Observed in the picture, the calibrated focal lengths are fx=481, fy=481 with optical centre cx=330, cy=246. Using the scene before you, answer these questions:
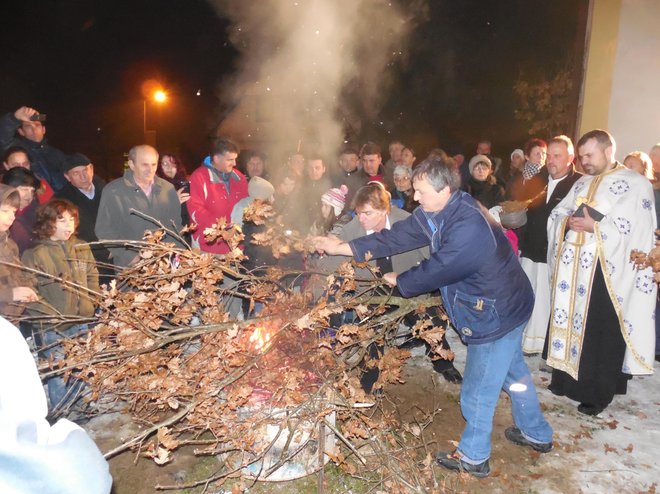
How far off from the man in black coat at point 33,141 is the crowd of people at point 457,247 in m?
0.02

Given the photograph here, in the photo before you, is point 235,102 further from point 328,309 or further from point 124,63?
point 124,63

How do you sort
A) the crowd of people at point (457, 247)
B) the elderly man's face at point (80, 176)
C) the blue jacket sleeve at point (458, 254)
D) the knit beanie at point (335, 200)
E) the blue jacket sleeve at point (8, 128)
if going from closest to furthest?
the blue jacket sleeve at point (458, 254) → the crowd of people at point (457, 247) → the elderly man's face at point (80, 176) → the knit beanie at point (335, 200) → the blue jacket sleeve at point (8, 128)

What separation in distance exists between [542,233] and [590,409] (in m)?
1.95

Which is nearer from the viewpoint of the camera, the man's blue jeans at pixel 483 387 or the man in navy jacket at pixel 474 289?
the man in navy jacket at pixel 474 289

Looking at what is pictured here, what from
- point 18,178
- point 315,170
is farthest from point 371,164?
point 18,178

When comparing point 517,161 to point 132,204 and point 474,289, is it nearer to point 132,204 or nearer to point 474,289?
point 474,289

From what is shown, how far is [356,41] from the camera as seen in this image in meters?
9.12

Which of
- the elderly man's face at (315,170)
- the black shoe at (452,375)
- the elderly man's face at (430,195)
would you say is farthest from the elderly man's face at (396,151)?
the elderly man's face at (430,195)

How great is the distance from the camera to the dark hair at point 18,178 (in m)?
4.79

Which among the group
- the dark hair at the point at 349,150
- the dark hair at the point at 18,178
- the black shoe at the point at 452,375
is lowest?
the black shoe at the point at 452,375

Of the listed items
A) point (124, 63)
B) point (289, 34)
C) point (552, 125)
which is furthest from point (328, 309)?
point (124, 63)

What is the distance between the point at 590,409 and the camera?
4723 millimetres

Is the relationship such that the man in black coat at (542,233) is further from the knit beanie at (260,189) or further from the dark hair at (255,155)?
the dark hair at (255,155)

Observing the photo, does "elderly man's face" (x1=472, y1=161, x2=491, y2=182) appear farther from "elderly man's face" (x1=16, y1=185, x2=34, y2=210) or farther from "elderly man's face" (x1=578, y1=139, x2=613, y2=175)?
"elderly man's face" (x1=16, y1=185, x2=34, y2=210)
